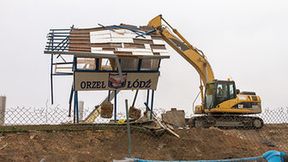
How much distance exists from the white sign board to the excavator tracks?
9.99 meters

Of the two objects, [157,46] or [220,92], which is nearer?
[157,46]

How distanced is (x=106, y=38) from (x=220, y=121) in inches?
463

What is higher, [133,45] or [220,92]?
[133,45]

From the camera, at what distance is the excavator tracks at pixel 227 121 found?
2183 cm

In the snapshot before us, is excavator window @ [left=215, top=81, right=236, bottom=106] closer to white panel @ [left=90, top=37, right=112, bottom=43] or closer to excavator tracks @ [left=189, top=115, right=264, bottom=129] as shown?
excavator tracks @ [left=189, top=115, right=264, bottom=129]

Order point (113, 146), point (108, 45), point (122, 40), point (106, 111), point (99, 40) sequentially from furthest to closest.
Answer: point (106, 111) < point (122, 40) < point (99, 40) < point (108, 45) < point (113, 146)

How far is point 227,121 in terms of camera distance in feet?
72.7

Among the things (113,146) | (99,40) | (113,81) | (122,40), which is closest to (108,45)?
(99,40)

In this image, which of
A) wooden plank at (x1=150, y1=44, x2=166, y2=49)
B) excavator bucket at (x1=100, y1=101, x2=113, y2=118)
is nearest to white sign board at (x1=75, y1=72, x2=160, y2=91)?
excavator bucket at (x1=100, y1=101, x2=113, y2=118)

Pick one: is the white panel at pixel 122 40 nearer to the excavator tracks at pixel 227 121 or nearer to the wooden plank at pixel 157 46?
the wooden plank at pixel 157 46

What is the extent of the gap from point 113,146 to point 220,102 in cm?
1361

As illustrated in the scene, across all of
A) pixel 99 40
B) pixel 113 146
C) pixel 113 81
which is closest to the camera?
pixel 113 146

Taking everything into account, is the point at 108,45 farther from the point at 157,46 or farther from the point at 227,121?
the point at 227,121

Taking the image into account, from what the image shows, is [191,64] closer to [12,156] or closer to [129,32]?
[129,32]
